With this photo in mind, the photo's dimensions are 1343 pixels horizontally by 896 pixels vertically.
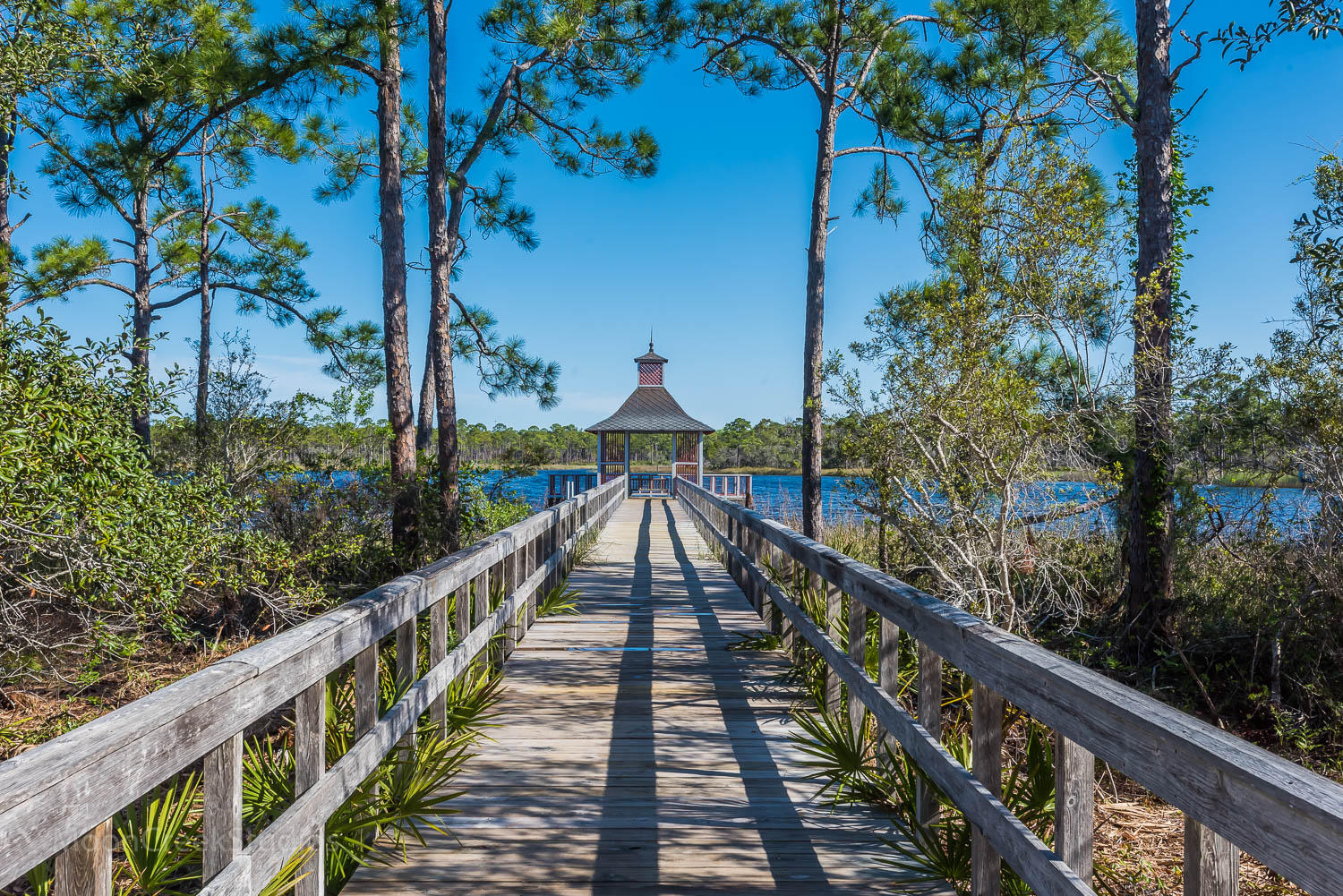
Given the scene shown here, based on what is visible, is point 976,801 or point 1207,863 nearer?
point 1207,863

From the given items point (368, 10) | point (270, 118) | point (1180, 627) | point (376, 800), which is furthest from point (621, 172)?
point (376, 800)

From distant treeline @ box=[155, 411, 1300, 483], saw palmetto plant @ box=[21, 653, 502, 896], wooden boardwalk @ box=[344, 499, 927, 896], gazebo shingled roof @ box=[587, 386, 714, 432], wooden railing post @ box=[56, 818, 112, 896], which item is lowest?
wooden boardwalk @ box=[344, 499, 927, 896]

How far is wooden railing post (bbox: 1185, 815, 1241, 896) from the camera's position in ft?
4.42

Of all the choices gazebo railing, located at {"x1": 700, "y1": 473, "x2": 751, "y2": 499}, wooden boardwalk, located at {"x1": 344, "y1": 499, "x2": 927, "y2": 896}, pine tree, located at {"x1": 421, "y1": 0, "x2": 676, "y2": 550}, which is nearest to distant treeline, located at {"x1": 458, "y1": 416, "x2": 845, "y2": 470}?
gazebo railing, located at {"x1": 700, "y1": 473, "x2": 751, "y2": 499}

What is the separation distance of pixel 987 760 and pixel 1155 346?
19.6ft

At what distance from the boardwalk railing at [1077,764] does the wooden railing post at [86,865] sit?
179 centimetres

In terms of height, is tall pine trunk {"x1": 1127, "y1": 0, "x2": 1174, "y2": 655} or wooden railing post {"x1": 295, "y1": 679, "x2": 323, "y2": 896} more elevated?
tall pine trunk {"x1": 1127, "y1": 0, "x2": 1174, "y2": 655}

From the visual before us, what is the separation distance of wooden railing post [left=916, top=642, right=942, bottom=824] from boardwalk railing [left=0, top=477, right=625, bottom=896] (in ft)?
5.95

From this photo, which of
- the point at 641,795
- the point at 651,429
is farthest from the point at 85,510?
the point at 651,429

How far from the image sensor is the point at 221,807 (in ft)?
5.68

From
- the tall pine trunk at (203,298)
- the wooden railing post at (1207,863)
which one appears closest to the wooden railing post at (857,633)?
the wooden railing post at (1207,863)

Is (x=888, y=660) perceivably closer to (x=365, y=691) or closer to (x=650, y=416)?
(x=365, y=691)

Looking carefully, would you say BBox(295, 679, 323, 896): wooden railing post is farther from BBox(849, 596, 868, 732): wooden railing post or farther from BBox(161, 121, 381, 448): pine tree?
BBox(161, 121, 381, 448): pine tree

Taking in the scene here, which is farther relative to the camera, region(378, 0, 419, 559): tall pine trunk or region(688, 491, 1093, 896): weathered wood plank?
region(378, 0, 419, 559): tall pine trunk
